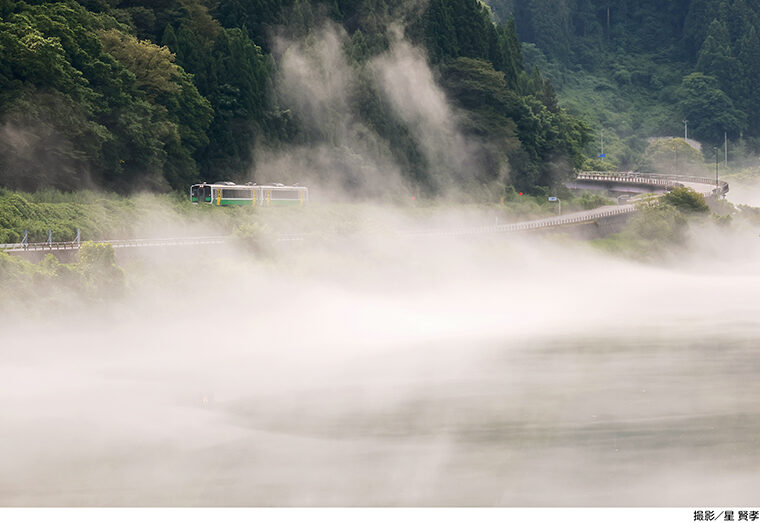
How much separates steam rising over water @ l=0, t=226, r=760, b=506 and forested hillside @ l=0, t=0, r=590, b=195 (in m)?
17.1

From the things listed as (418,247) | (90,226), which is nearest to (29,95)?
(90,226)

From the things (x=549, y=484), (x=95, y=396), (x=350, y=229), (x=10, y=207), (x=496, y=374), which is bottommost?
(x=549, y=484)

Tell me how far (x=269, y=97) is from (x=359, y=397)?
222 ft

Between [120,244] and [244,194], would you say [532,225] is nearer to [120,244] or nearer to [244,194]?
[244,194]

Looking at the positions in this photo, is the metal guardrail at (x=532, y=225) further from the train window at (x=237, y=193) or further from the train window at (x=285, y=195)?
the train window at (x=237, y=193)

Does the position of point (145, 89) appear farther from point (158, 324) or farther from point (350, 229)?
point (158, 324)

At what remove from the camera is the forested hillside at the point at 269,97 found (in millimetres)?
86312

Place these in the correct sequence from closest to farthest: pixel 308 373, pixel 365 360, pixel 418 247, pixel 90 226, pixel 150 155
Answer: pixel 308 373 → pixel 365 360 → pixel 90 226 → pixel 150 155 → pixel 418 247

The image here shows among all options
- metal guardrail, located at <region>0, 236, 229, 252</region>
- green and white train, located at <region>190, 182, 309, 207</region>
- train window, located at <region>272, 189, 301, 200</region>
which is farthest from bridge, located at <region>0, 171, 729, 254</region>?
green and white train, located at <region>190, 182, 309, 207</region>

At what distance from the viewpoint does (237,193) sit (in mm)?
103500

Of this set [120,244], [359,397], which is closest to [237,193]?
[120,244]

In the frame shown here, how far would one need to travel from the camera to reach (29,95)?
8288 cm

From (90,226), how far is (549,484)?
48518mm

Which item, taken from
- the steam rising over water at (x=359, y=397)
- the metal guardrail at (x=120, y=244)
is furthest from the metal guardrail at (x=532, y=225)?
the metal guardrail at (x=120, y=244)
